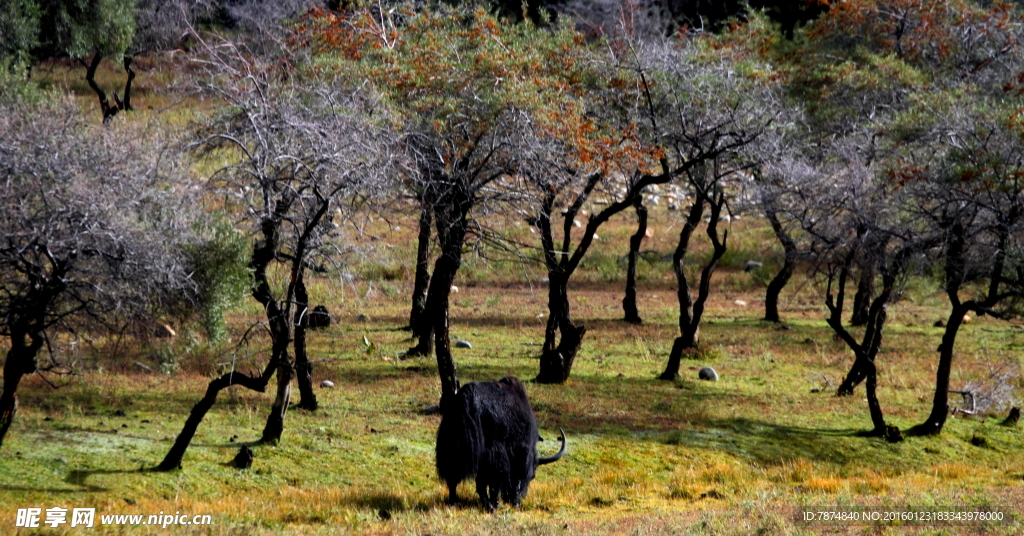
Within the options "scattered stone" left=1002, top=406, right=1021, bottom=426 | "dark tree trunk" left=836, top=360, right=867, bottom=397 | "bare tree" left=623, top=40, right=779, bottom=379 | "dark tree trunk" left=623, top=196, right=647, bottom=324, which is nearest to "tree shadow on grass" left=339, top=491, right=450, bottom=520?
"bare tree" left=623, top=40, right=779, bottom=379

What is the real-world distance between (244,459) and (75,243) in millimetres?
3221

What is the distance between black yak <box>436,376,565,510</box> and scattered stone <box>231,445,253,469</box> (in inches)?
115

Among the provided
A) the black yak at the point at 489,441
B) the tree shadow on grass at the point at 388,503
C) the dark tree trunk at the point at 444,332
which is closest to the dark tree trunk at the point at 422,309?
the dark tree trunk at the point at 444,332

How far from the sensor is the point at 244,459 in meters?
12.0

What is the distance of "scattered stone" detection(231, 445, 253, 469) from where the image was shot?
1195 cm

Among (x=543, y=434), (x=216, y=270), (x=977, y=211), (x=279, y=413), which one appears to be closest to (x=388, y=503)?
(x=279, y=413)

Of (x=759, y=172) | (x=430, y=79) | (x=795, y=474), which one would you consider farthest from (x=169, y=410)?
(x=759, y=172)

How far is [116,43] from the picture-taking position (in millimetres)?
35250

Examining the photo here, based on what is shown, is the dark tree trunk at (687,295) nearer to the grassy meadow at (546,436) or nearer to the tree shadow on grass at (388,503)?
the grassy meadow at (546,436)

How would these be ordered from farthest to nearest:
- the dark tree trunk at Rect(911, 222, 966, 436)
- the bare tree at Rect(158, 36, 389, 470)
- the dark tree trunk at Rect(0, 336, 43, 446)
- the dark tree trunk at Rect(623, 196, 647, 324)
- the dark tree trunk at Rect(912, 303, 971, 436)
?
1. the dark tree trunk at Rect(623, 196, 647, 324)
2. the dark tree trunk at Rect(912, 303, 971, 436)
3. the dark tree trunk at Rect(911, 222, 966, 436)
4. the bare tree at Rect(158, 36, 389, 470)
5. the dark tree trunk at Rect(0, 336, 43, 446)

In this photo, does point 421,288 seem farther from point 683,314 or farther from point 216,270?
point 216,270

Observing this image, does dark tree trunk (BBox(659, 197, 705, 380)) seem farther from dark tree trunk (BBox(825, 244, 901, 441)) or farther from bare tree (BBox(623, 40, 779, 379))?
dark tree trunk (BBox(825, 244, 901, 441))

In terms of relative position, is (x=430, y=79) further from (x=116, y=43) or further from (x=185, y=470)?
(x=116, y=43)

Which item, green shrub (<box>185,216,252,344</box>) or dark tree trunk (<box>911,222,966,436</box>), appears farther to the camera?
dark tree trunk (<box>911,222,966,436</box>)
